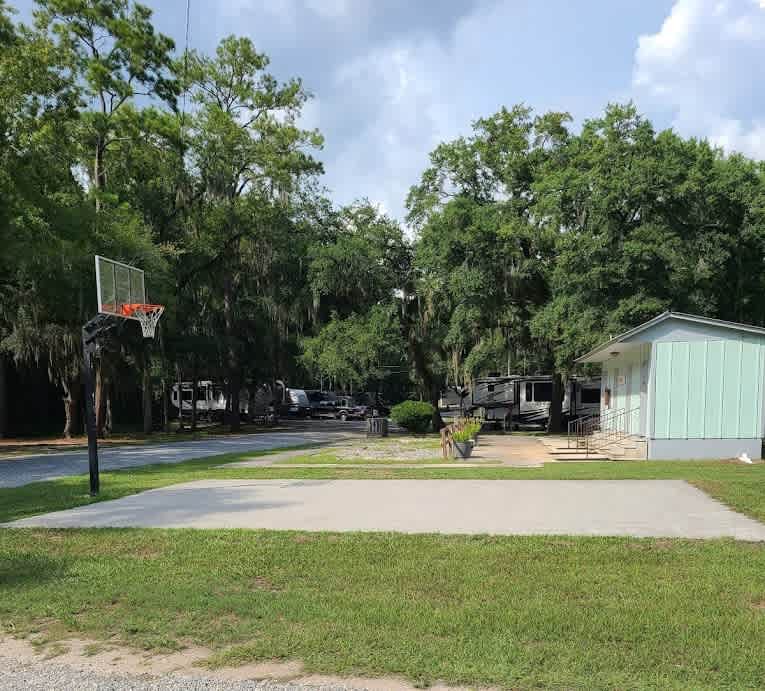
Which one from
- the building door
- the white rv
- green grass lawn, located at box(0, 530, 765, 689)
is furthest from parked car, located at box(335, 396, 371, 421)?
green grass lawn, located at box(0, 530, 765, 689)

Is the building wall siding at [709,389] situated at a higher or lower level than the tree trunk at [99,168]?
lower

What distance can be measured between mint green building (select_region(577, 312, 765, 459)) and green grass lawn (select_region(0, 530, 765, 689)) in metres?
10.6

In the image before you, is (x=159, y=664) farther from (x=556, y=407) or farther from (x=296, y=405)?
(x=296, y=405)

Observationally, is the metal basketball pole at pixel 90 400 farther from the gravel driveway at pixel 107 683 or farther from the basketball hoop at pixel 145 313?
the gravel driveway at pixel 107 683

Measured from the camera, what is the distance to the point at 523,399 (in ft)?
105

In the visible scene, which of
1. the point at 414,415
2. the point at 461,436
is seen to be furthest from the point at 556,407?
the point at 461,436

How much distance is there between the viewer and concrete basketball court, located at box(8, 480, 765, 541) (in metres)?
7.87

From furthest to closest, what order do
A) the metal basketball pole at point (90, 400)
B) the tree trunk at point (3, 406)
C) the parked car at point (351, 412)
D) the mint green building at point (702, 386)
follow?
the parked car at point (351, 412) → the tree trunk at point (3, 406) → the mint green building at point (702, 386) → the metal basketball pole at point (90, 400)

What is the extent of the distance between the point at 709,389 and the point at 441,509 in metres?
10.3

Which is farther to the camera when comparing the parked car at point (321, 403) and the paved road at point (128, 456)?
the parked car at point (321, 403)

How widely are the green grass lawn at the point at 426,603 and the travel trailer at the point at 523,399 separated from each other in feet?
79.3

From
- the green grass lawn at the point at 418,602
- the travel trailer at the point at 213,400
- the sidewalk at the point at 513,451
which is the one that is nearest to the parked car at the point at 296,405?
the travel trailer at the point at 213,400

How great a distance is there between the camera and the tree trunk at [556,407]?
1119 inches

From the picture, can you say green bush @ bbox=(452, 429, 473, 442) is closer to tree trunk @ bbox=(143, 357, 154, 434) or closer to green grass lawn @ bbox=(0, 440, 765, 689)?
green grass lawn @ bbox=(0, 440, 765, 689)
